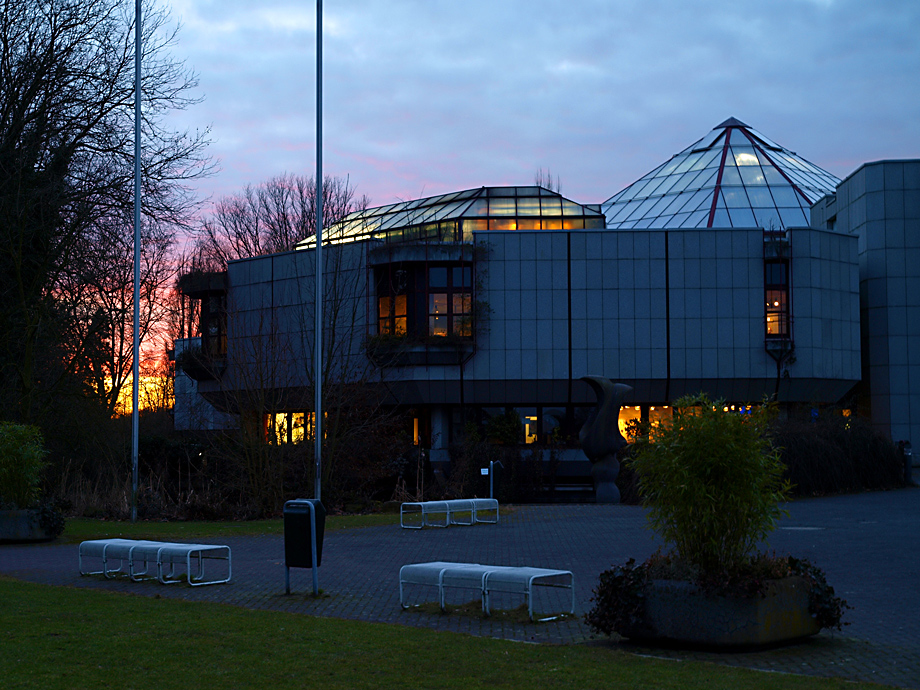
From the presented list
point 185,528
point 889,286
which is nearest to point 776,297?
point 889,286

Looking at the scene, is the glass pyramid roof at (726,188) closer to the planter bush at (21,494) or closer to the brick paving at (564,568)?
the brick paving at (564,568)

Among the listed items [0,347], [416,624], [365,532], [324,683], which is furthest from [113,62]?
[324,683]

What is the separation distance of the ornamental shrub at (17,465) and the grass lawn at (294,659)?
426 inches

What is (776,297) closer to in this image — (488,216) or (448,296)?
(488,216)

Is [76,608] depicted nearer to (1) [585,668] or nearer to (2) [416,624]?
(2) [416,624]

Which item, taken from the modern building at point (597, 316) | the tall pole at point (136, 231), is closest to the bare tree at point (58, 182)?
the tall pole at point (136, 231)

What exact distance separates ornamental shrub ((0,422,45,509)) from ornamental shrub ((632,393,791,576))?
1543 cm

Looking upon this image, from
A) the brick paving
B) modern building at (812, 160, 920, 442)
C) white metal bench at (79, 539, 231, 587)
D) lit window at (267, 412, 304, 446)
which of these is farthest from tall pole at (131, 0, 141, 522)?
modern building at (812, 160, 920, 442)

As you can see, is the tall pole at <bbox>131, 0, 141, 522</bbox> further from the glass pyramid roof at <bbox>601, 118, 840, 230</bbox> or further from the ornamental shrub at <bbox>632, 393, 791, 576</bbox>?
the glass pyramid roof at <bbox>601, 118, 840, 230</bbox>

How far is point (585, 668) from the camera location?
25.2ft

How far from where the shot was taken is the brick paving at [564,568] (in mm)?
8570

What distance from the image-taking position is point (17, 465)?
807 inches

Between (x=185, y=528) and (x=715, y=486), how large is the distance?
16.7 m

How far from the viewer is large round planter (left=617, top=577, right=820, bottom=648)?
8.43 metres
